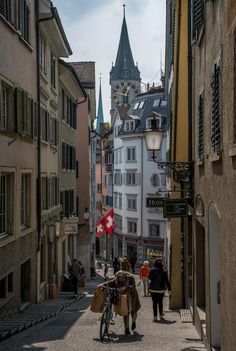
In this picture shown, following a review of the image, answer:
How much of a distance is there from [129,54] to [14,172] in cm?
12260

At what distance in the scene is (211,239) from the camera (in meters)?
9.84

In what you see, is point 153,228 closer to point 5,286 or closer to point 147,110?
point 147,110

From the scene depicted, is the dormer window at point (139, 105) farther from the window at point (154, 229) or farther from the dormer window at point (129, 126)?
the window at point (154, 229)

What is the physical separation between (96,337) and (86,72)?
3551 centimetres

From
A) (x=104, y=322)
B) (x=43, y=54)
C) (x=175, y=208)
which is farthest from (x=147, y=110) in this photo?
(x=104, y=322)

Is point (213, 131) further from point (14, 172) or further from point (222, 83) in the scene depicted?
point (14, 172)

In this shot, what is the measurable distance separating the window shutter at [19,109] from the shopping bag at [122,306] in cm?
616

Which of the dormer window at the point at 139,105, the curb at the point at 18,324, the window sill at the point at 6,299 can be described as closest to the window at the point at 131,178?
the dormer window at the point at 139,105

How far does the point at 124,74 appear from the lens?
135250mm

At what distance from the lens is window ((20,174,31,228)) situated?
18.1 meters

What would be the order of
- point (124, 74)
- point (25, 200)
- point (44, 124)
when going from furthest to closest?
1. point (124, 74)
2. point (44, 124)
3. point (25, 200)

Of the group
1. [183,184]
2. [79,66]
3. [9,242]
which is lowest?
[9,242]

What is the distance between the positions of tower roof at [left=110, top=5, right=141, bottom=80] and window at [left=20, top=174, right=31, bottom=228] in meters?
118

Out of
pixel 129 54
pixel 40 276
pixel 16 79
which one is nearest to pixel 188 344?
pixel 16 79
